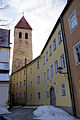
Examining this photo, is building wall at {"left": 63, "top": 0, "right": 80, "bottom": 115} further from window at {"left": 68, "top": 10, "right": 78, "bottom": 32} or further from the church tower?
the church tower

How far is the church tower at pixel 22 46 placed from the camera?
41.1 meters

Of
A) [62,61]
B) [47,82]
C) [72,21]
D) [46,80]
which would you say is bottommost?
[47,82]

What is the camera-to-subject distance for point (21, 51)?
42750mm

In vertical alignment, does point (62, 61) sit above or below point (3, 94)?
above

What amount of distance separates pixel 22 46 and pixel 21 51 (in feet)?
6.52

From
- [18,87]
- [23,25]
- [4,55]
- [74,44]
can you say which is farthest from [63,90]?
[23,25]

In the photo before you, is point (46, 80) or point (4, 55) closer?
point (4, 55)

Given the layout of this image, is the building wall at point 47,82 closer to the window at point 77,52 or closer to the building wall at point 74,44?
the building wall at point 74,44

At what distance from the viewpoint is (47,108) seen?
1302 cm

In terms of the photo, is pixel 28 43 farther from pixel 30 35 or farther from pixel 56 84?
pixel 56 84

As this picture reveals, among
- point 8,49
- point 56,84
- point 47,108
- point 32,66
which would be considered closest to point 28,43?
point 32,66

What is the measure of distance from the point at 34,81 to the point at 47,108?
14.0 meters

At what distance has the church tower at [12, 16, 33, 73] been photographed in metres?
41.1

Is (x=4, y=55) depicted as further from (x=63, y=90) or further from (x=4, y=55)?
(x=63, y=90)
